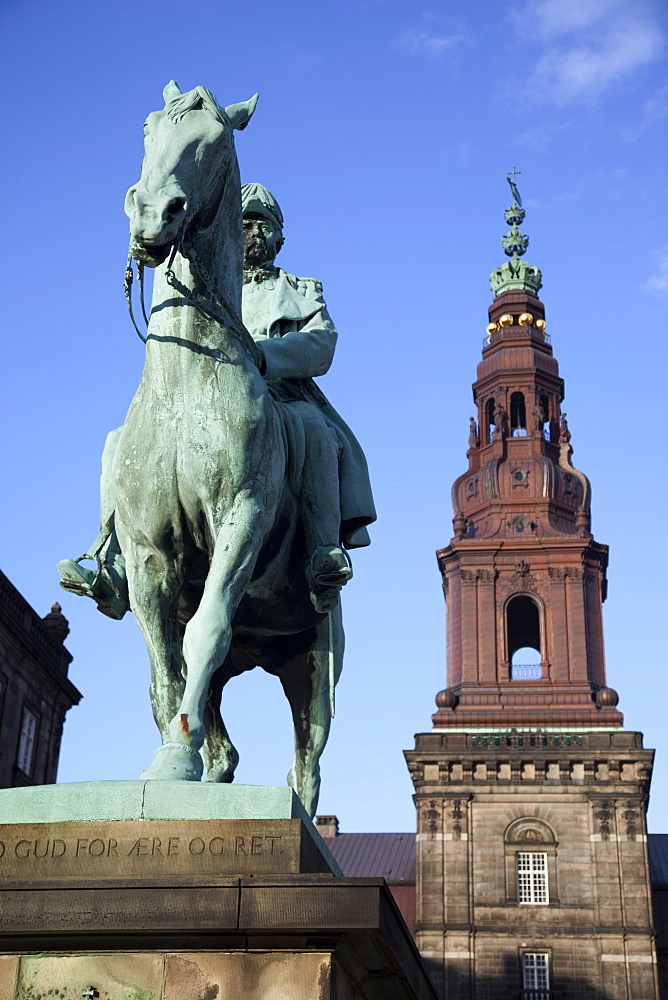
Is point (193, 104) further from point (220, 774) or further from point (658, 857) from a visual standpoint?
point (658, 857)

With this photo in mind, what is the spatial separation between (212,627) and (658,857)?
226ft

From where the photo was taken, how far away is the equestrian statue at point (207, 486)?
658 cm

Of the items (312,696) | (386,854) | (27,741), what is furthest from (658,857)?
(312,696)

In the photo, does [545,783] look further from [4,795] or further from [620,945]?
[4,795]

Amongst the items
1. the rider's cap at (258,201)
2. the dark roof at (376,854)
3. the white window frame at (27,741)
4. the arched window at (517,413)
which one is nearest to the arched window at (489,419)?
the arched window at (517,413)

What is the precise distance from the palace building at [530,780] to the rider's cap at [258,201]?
172 ft

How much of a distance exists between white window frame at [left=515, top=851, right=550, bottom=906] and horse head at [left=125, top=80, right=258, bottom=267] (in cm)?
5486

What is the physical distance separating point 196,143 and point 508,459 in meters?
64.1

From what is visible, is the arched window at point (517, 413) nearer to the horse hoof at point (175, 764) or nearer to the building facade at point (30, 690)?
the building facade at point (30, 690)

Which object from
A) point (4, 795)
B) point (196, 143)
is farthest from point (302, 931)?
point (196, 143)

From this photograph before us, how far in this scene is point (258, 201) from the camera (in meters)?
8.45

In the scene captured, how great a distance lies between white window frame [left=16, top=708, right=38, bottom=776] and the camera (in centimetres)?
4222

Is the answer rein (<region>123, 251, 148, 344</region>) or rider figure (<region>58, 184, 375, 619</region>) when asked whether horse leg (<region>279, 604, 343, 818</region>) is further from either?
rein (<region>123, 251, 148, 344</region>)

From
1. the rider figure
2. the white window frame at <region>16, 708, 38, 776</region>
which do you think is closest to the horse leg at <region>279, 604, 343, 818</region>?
the rider figure
